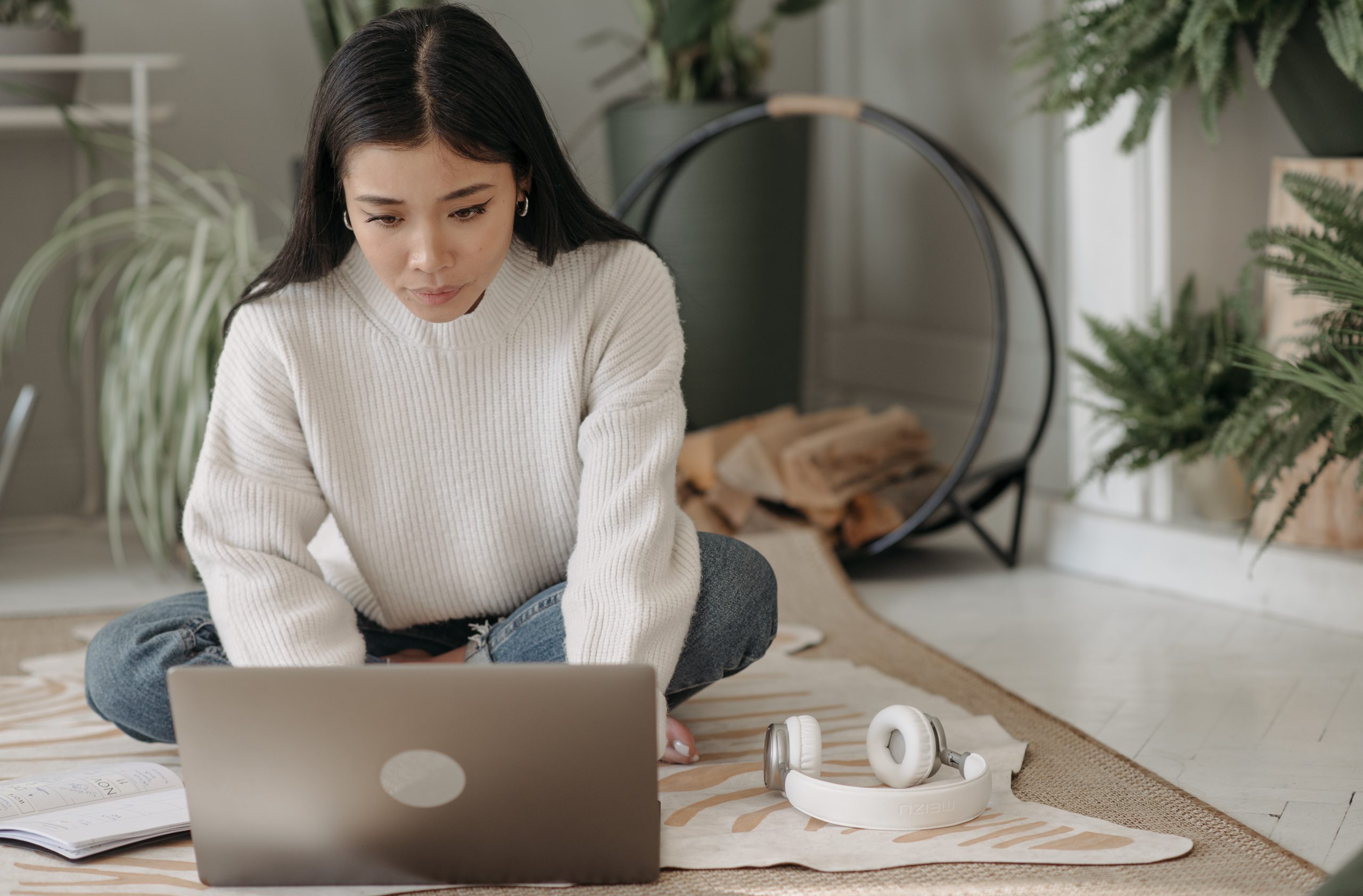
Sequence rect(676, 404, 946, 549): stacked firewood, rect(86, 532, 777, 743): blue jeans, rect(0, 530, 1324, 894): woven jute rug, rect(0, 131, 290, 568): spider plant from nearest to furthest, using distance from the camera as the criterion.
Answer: rect(0, 530, 1324, 894): woven jute rug, rect(86, 532, 777, 743): blue jeans, rect(0, 131, 290, 568): spider plant, rect(676, 404, 946, 549): stacked firewood

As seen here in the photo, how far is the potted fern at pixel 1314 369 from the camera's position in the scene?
146 cm

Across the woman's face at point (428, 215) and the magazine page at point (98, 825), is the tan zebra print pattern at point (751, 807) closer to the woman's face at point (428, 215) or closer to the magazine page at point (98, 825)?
the magazine page at point (98, 825)

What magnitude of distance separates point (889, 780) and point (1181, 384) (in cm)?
103

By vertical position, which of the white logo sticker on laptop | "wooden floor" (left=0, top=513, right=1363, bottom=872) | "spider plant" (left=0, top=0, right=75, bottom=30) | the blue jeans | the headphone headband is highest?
"spider plant" (left=0, top=0, right=75, bottom=30)

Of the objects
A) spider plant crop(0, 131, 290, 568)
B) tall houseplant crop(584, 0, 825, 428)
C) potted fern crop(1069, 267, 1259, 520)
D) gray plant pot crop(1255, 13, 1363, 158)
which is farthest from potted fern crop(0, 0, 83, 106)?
gray plant pot crop(1255, 13, 1363, 158)

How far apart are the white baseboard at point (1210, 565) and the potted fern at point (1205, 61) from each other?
0.56 meters

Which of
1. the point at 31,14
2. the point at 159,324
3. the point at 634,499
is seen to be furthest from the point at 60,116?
the point at 634,499

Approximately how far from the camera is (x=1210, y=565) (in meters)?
2.08

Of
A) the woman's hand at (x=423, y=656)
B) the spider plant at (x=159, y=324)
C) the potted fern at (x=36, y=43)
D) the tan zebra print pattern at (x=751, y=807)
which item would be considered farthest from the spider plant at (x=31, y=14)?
the woman's hand at (x=423, y=656)

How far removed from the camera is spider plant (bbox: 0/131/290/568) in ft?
6.97

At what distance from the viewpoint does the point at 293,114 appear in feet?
9.44

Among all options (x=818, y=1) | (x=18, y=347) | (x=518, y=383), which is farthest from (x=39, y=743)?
(x=818, y=1)

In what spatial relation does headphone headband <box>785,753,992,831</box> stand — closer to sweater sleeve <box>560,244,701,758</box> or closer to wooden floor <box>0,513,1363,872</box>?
sweater sleeve <box>560,244,701,758</box>

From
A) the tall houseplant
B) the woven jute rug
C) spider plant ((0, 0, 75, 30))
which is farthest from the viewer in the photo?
the tall houseplant
